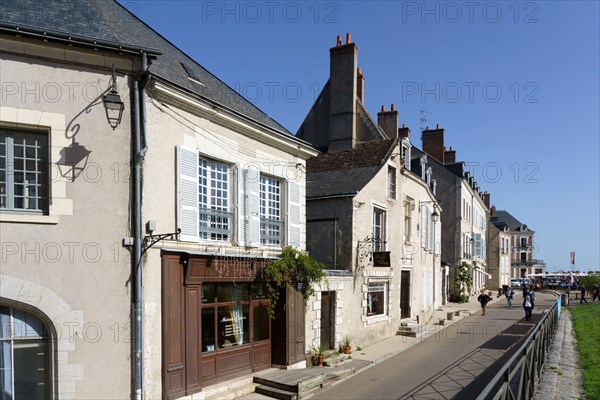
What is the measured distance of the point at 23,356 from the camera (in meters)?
6.32

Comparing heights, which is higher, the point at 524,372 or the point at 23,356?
the point at 23,356

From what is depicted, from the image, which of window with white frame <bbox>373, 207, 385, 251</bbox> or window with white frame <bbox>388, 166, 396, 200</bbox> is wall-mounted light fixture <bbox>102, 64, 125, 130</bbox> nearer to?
window with white frame <bbox>373, 207, 385, 251</bbox>

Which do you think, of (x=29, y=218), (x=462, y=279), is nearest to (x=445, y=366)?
(x=29, y=218)

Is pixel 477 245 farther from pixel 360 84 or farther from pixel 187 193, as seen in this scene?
pixel 187 193

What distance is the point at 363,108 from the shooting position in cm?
1755

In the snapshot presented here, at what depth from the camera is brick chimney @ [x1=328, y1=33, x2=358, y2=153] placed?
16625mm

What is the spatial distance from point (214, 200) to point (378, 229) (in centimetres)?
805

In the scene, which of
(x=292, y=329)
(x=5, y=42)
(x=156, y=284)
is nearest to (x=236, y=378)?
(x=292, y=329)

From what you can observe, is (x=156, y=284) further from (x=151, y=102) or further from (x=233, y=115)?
(x=233, y=115)

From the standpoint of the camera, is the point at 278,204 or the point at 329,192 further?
the point at 329,192

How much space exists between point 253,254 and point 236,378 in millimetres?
2610

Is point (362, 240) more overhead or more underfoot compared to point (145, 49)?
more underfoot

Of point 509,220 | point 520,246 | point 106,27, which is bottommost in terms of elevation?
point 520,246

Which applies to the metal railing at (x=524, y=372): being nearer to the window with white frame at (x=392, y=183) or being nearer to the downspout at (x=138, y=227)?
the downspout at (x=138, y=227)
